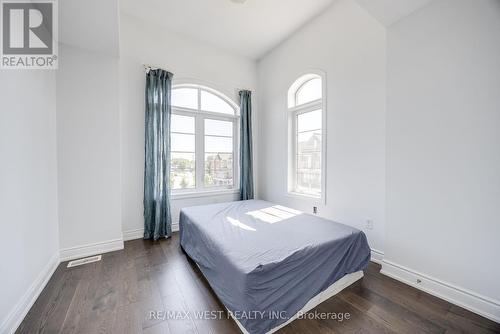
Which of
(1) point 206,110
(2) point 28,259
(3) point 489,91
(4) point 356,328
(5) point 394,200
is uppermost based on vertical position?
(1) point 206,110

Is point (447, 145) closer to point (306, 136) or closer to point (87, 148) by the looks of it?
point (306, 136)

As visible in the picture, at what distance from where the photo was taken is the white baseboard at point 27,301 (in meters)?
1.35

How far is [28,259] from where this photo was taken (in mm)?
1646

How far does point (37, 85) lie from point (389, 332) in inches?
142

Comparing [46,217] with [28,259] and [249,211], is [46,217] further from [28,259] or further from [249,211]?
[249,211]

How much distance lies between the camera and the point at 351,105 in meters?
2.59

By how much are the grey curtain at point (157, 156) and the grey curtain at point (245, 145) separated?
1.42 meters

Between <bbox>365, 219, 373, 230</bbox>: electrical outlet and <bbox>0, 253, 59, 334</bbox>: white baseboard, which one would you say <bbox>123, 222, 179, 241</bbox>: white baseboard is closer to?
<bbox>0, 253, 59, 334</bbox>: white baseboard

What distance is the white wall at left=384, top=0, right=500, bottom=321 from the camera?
152 centimetres

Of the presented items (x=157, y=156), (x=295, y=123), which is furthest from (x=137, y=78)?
(x=295, y=123)

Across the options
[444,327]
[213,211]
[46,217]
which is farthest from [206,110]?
[444,327]

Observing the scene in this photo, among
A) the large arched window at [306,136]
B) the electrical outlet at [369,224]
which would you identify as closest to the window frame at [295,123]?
the large arched window at [306,136]

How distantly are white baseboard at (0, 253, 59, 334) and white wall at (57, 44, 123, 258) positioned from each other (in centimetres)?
39

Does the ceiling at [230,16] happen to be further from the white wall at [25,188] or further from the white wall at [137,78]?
the white wall at [25,188]
